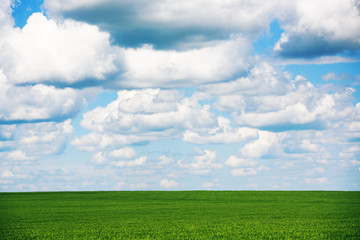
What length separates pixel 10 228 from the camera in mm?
39125

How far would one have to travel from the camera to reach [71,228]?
38469 millimetres

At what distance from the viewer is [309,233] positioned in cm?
3300

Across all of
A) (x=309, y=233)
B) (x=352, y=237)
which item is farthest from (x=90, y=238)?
(x=352, y=237)

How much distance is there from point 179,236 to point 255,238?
6103mm

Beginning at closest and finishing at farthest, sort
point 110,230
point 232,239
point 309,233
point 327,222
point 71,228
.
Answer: point 232,239 < point 309,233 < point 110,230 < point 71,228 < point 327,222

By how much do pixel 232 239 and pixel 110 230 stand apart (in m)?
11.9

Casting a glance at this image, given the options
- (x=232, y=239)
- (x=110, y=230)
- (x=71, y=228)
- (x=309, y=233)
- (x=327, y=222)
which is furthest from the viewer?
(x=327, y=222)

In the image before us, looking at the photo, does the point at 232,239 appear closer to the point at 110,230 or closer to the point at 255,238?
the point at 255,238

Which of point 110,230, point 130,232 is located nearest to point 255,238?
point 130,232

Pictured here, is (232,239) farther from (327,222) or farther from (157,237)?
(327,222)

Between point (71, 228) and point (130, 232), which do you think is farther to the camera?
point (71, 228)

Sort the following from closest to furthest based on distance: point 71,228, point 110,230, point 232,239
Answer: point 232,239
point 110,230
point 71,228

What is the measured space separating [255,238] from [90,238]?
43.0 feet

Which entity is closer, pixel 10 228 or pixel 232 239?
pixel 232 239
